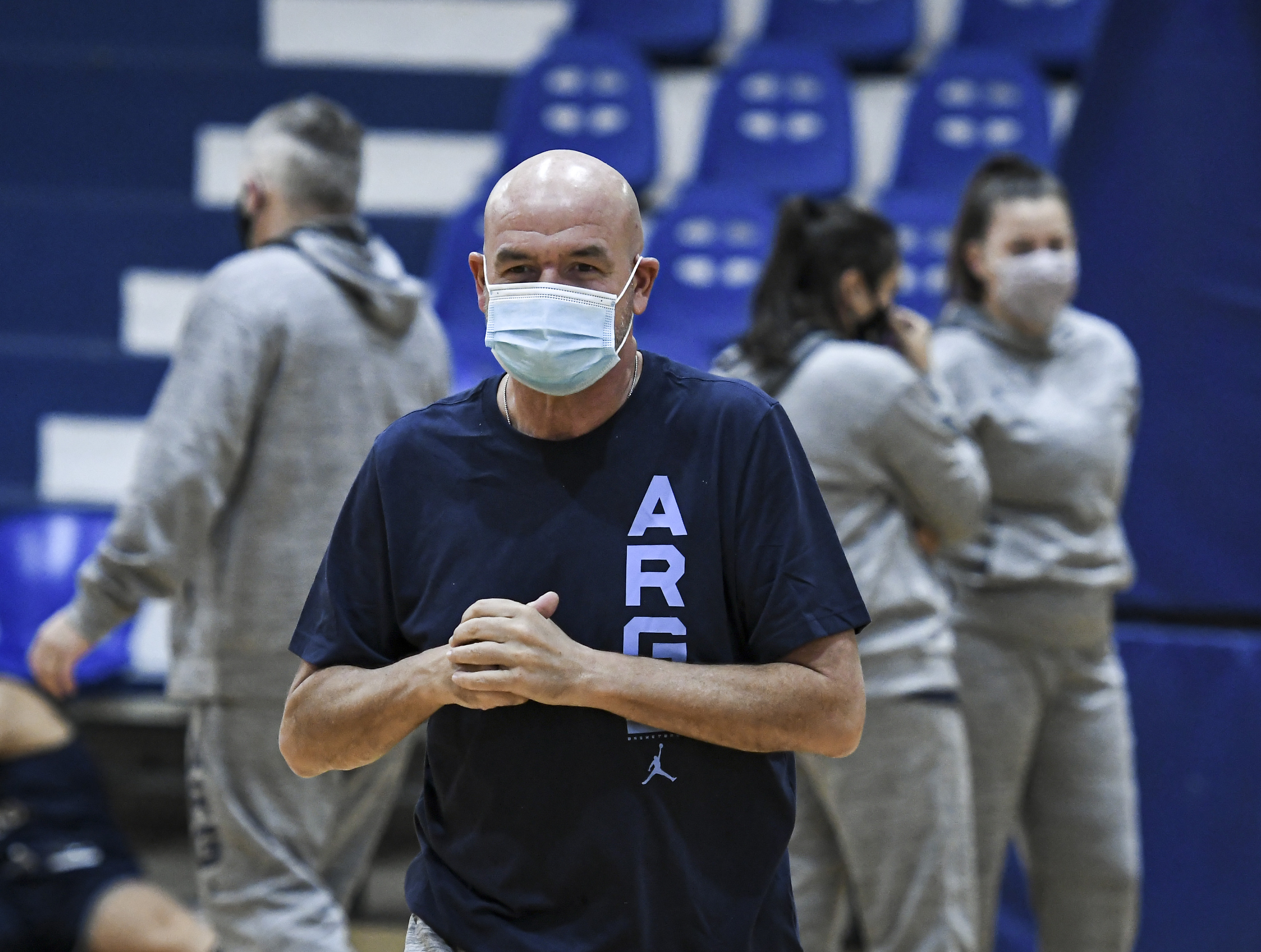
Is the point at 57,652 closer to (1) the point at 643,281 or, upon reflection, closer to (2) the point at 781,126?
(1) the point at 643,281

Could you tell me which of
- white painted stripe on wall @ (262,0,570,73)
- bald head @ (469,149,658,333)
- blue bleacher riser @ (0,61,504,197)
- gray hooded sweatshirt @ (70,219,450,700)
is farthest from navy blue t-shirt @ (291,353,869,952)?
white painted stripe on wall @ (262,0,570,73)

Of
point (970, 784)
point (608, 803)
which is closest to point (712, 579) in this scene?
point (608, 803)

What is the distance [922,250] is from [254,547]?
319 centimetres

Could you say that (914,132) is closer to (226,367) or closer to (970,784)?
(970,784)

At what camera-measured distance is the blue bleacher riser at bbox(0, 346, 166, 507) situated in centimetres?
577

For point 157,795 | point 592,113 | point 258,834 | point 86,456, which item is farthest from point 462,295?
point 258,834

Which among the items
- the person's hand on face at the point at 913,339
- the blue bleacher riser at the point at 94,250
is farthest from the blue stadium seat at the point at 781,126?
the person's hand on face at the point at 913,339

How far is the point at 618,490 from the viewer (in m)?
1.51

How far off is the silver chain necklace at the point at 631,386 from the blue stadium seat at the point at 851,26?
5016 mm

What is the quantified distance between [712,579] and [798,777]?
1.60m

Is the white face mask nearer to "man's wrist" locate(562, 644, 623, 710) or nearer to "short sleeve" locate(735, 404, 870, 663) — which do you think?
"short sleeve" locate(735, 404, 870, 663)

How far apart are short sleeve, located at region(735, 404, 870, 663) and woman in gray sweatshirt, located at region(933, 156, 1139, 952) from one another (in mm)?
1707

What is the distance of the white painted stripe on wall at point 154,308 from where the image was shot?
601 cm

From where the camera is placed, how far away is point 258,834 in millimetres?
2662
